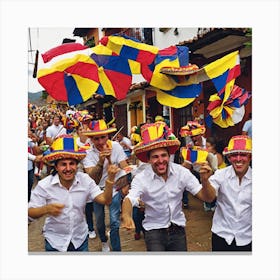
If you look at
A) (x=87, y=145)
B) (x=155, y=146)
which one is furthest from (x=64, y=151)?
(x=87, y=145)

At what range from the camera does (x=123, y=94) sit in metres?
3.90

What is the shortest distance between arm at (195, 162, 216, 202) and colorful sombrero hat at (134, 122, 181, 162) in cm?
31

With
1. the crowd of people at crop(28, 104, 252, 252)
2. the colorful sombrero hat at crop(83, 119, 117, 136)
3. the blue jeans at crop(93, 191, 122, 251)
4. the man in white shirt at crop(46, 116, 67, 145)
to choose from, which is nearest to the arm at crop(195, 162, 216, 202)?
the crowd of people at crop(28, 104, 252, 252)

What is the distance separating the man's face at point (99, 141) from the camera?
3910 millimetres

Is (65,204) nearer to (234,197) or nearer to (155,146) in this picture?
(155,146)

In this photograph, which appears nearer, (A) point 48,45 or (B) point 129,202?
(B) point 129,202

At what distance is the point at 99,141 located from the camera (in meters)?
3.91

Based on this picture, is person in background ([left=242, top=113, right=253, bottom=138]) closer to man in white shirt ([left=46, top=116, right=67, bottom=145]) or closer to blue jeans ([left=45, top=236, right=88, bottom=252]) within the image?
blue jeans ([left=45, top=236, right=88, bottom=252])

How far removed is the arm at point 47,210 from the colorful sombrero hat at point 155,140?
717 millimetres

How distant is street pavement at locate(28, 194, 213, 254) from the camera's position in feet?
11.9

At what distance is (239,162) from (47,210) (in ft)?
4.91

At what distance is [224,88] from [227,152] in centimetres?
70
